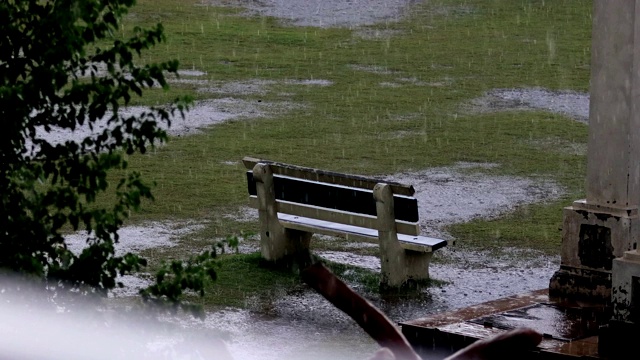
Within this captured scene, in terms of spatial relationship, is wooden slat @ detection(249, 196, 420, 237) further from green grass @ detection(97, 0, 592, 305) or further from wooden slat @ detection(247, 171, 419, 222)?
green grass @ detection(97, 0, 592, 305)

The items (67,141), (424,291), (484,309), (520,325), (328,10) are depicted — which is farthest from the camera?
(328,10)

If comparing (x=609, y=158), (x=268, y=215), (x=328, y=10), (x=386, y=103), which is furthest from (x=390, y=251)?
(x=328, y=10)

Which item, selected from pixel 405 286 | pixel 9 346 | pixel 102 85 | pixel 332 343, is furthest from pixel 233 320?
pixel 9 346

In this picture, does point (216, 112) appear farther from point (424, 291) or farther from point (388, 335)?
point (388, 335)

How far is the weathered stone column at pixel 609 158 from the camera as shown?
7520 millimetres

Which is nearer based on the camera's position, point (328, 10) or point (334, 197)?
point (334, 197)

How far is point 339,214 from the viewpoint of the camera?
9.02m

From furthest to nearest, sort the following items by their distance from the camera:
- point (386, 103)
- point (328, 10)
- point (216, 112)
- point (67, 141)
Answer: point (328, 10) → point (386, 103) → point (216, 112) → point (67, 141)

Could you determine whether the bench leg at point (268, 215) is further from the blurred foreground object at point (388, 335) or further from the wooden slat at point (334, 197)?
the blurred foreground object at point (388, 335)

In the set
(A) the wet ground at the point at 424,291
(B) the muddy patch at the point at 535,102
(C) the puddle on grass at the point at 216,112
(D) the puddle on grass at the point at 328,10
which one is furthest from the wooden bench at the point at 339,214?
(D) the puddle on grass at the point at 328,10

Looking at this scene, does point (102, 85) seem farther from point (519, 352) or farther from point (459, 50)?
point (459, 50)

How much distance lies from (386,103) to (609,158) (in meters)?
9.83

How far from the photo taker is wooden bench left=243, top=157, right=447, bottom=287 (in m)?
8.64

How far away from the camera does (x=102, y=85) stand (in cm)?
347
